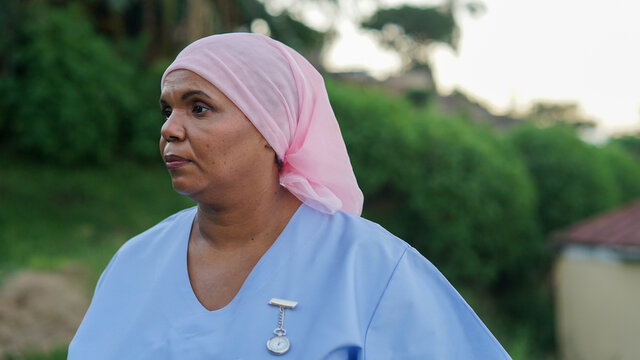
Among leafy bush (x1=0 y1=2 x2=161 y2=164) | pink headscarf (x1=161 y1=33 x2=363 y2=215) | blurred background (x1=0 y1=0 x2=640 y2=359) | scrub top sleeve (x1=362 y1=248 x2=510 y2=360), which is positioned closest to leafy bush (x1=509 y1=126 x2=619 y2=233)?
blurred background (x1=0 y1=0 x2=640 y2=359)

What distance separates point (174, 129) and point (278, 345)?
58 centimetres

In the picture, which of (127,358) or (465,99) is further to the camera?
(465,99)

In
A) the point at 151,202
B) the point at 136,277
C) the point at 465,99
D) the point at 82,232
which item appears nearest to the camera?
the point at 136,277

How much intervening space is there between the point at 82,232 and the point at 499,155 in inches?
368

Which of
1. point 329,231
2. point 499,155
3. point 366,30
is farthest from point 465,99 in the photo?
point 329,231

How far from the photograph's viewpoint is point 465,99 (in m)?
30.0

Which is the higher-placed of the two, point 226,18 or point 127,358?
point 226,18

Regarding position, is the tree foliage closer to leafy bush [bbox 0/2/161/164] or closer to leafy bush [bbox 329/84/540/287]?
leafy bush [bbox 0/2/161/164]

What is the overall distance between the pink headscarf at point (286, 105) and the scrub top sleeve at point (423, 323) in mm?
292

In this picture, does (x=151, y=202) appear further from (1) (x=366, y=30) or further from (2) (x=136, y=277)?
(1) (x=366, y=30)

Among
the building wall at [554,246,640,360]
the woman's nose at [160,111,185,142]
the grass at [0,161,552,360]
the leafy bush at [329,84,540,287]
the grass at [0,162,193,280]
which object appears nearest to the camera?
the woman's nose at [160,111,185,142]

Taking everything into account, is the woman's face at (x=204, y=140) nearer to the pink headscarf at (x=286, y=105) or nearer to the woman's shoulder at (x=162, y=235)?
the pink headscarf at (x=286, y=105)

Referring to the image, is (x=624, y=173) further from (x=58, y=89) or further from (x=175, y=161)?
(x=175, y=161)

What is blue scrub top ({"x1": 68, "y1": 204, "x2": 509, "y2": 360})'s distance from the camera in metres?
1.46
